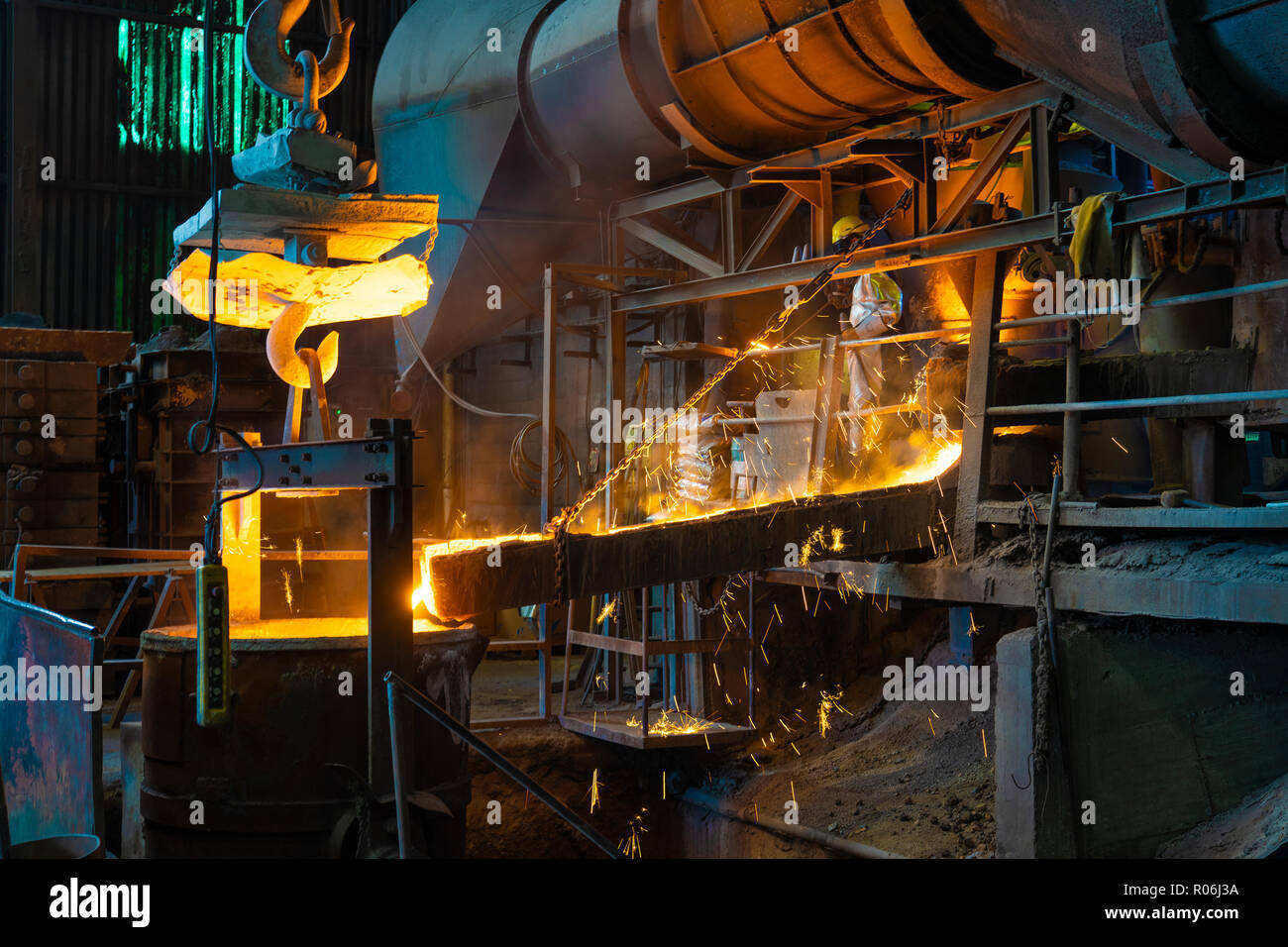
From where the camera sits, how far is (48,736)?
390cm

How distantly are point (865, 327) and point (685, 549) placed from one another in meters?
2.91

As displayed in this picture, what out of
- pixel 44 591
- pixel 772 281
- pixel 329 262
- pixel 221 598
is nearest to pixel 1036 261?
pixel 772 281

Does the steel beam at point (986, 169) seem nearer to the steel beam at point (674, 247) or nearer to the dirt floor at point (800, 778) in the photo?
the steel beam at point (674, 247)

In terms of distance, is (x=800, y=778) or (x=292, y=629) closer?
(x=292, y=629)

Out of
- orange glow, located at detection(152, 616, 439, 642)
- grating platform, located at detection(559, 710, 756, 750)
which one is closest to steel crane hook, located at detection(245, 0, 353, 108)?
orange glow, located at detection(152, 616, 439, 642)

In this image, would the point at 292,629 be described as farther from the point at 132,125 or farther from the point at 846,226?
the point at 132,125

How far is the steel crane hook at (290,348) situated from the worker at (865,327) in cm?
378

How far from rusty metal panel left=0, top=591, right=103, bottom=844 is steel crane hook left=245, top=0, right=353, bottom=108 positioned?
7.84 feet

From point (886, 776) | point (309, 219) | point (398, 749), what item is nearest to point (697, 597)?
point (886, 776)

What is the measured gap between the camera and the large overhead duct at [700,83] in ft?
15.6

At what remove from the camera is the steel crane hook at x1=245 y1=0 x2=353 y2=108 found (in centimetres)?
461

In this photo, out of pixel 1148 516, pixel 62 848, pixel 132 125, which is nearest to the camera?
pixel 62 848

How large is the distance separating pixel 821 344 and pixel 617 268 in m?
1.86

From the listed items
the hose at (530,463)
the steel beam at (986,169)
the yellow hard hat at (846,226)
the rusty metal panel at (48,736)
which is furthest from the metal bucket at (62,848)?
the hose at (530,463)
